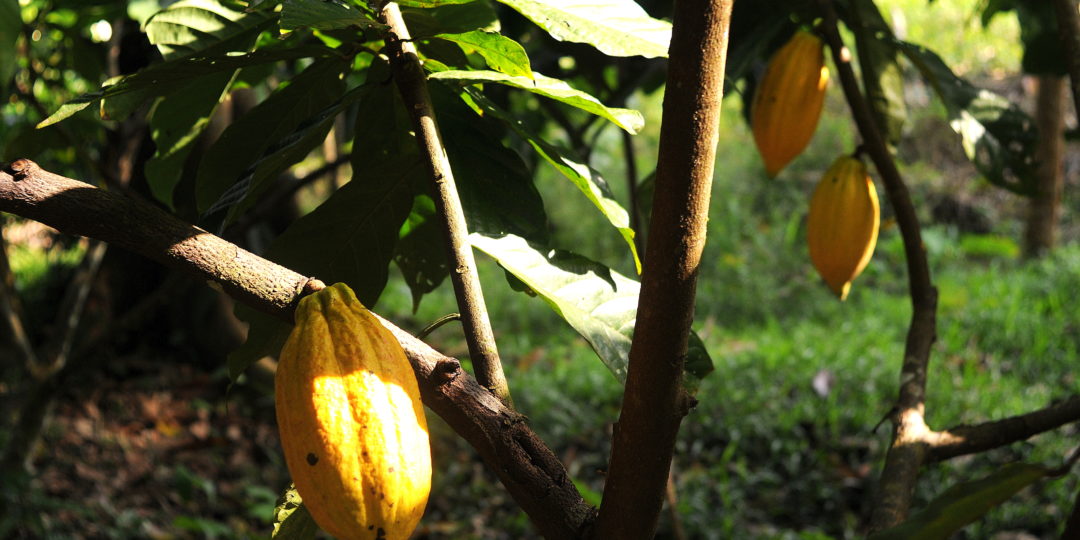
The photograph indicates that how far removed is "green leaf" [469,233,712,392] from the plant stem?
0.06m

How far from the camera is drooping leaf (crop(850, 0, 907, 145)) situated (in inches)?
45.7

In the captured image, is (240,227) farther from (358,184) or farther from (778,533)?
(778,533)

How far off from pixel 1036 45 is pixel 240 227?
1.35m

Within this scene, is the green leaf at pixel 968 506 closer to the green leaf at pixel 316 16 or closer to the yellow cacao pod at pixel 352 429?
the yellow cacao pod at pixel 352 429

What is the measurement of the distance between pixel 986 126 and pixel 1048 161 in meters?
3.10

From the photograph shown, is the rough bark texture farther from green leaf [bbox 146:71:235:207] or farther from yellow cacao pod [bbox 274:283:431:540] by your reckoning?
yellow cacao pod [bbox 274:283:431:540]

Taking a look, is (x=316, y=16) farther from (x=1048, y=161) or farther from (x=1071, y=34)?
(x=1048, y=161)

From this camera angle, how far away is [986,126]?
1.18 m

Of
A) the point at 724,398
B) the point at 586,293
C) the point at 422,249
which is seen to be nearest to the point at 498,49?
the point at 586,293

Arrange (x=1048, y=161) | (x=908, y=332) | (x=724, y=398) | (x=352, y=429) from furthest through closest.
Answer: (x=1048, y=161), (x=724, y=398), (x=908, y=332), (x=352, y=429)

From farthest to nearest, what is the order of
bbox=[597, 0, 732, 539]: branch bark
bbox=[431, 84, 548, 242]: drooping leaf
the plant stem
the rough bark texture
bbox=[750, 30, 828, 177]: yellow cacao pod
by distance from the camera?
the rough bark texture, bbox=[750, 30, 828, 177]: yellow cacao pod, bbox=[431, 84, 548, 242]: drooping leaf, the plant stem, bbox=[597, 0, 732, 539]: branch bark

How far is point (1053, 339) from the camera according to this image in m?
3.44

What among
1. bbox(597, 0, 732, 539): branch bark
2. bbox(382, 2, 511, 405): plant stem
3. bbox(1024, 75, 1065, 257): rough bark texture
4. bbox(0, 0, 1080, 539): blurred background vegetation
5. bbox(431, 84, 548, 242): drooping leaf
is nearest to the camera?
bbox(597, 0, 732, 539): branch bark

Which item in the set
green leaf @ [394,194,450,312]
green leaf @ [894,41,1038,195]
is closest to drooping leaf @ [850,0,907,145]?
green leaf @ [894,41,1038,195]
